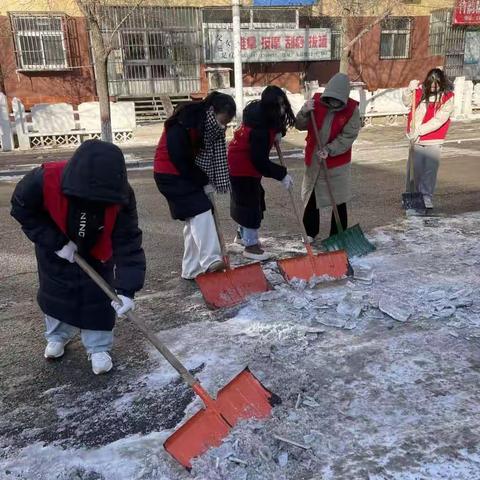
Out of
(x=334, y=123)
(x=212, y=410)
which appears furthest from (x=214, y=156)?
(x=212, y=410)

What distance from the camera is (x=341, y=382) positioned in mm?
2701

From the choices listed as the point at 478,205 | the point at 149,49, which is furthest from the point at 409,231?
the point at 149,49

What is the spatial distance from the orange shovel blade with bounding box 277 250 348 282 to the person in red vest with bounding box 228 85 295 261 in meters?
0.69

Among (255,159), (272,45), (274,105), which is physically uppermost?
(272,45)

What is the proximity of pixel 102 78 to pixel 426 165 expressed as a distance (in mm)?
8305

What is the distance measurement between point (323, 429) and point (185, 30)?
16.9 m

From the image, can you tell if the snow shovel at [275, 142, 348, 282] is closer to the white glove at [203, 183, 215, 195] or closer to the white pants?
the white pants

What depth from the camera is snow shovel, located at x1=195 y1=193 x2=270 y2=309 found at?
3664 millimetres

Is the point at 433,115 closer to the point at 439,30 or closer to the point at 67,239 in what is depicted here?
the point at 67,239

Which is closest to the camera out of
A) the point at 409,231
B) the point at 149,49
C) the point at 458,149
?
the point at 409,231

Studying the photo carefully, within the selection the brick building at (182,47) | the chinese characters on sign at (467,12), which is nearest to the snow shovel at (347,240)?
the brick building at (182,47)

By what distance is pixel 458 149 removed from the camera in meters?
10.9

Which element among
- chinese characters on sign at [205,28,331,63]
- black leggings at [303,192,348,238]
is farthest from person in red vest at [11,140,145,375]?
chinese characters on sign at [205,28,331,63]

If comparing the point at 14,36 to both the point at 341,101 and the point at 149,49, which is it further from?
the point at 341,101
